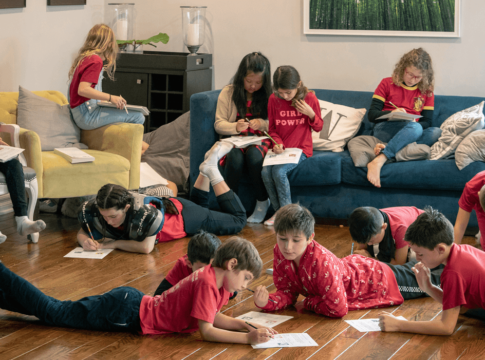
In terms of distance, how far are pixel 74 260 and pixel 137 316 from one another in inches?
39.1

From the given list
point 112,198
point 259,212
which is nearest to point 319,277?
point 112,198

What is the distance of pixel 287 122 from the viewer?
12.4ft

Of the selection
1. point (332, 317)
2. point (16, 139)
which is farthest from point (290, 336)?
point (16, 139)

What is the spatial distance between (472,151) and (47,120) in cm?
267

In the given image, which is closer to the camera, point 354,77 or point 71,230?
point 71,230

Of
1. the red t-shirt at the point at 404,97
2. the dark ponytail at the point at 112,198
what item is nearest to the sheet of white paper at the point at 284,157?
the red t-shirt at the point at 404,97

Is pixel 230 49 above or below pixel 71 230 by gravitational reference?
above

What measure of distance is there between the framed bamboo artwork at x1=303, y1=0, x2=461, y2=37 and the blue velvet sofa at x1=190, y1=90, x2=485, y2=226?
2.26 ft

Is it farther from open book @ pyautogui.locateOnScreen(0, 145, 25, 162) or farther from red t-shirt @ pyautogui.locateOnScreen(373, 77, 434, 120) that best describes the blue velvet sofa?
open book @ pyautogui.locateOnScreen(0, 145, 25, 162)

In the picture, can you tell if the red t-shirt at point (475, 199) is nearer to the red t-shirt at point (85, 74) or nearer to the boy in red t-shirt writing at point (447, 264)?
the boy in red t-shirt writing at point (447, 264)

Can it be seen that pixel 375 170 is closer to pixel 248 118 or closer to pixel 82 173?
pixel 248 118

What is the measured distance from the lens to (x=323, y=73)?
4.77 meters

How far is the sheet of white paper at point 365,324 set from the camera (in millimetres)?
2206

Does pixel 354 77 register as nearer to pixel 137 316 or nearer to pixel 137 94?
pixel 137 94
